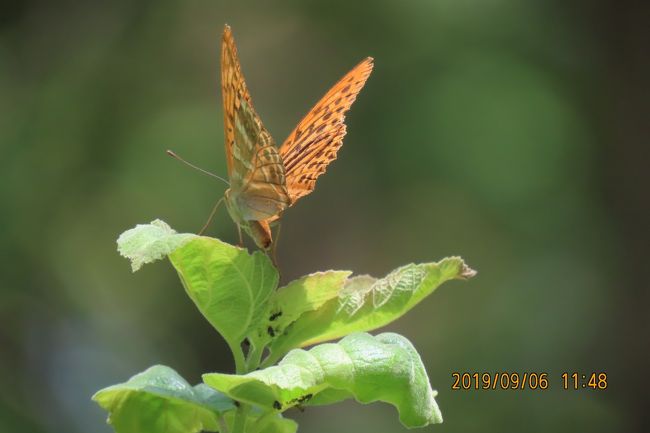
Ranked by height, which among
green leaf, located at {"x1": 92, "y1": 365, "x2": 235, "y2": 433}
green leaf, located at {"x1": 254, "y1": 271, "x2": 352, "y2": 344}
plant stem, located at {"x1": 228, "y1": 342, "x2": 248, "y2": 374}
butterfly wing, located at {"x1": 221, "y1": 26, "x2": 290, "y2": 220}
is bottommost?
green leaf, located at {"x1": 92, "y1": 365, "x2": 235, "y2": 433}

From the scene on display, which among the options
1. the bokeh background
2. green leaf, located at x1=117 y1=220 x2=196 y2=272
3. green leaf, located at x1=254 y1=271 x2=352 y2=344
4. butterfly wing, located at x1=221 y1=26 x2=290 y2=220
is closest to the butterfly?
butterfly wing, located at x1=221 y1=26 x2=290 y2=220

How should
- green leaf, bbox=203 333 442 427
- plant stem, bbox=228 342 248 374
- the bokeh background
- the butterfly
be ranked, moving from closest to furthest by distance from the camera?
1. green leaf, bbox=203 333 442 427
2. plant stem, bbox=228 342 248 374
3. the butterfly
4. the bokeh background

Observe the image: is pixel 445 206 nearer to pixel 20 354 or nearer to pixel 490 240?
pixel 490 240

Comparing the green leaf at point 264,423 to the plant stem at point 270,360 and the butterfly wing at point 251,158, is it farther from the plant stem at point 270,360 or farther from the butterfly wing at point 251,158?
the butterfly wing at point 251,158

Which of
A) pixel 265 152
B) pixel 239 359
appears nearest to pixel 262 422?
pixel 239 359

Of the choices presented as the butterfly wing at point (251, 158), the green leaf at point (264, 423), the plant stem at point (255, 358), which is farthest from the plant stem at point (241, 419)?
the butterfly wing at point (251, 158)

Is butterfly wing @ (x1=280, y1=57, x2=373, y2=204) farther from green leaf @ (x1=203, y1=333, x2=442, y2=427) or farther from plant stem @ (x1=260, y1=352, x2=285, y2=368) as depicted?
green leaf @ (x1=203, y1=333, x2=442, y2=427)

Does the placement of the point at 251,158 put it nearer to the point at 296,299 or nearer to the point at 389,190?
the point at 296,299
